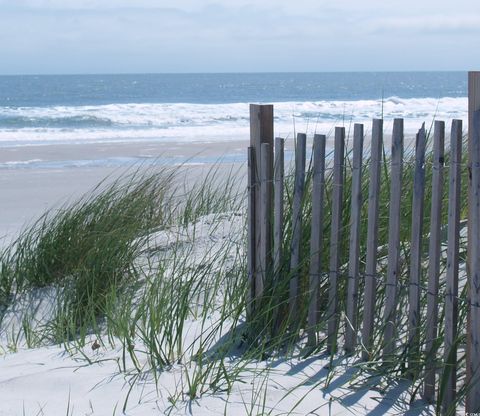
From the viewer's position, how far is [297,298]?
149 inches

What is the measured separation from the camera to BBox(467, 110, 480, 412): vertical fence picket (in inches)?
113

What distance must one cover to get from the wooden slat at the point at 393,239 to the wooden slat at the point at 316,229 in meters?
0.38

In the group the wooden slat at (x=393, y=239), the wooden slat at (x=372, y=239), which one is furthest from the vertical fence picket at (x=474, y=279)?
the wooden slat at (x=372, y=239)

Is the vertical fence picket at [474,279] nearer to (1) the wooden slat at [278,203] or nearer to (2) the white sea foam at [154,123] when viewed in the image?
(1) the wooden slat at [278,203]

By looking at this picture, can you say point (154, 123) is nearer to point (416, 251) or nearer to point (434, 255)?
point (416, 251)

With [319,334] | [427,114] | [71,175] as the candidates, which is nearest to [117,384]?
[319,334]

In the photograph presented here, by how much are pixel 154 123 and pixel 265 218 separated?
26156 millimetres

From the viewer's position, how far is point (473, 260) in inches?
A: 114

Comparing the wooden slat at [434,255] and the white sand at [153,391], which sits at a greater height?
the wooden slat at [434,255]

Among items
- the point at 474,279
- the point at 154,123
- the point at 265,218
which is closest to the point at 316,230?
the point at 265,218

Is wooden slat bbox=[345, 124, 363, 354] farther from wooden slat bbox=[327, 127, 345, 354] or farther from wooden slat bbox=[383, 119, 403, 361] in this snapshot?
wooden slat bbox=[383, 119, 403, 361]

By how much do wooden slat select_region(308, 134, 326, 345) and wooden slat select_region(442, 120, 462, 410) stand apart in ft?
2.39

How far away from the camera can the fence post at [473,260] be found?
113 inches

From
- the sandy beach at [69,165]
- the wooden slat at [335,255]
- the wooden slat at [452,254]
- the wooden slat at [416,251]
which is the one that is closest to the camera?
the wooden slat at [452,254]
